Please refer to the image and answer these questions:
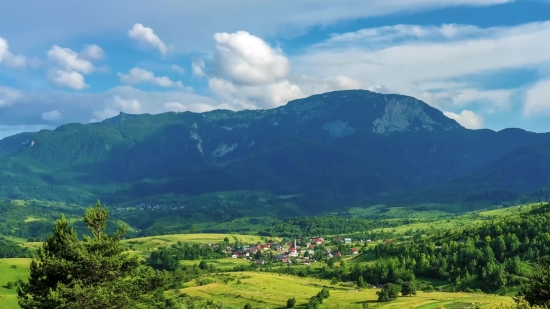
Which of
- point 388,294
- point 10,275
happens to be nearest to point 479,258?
point 388,294

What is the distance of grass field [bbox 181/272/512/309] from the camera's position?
9900 centimetres

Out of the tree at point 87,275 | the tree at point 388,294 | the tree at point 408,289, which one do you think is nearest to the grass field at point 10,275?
the tree at point 87,275

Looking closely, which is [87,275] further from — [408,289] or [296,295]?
[408,289]

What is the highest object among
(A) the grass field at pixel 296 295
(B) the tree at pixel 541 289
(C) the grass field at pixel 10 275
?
(B) the tree at pixel 541 289

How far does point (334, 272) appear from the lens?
160625 mm

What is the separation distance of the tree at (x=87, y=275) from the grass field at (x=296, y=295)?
6389 cm

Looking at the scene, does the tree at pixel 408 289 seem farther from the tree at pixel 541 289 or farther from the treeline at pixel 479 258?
the tree at pixel 541 289

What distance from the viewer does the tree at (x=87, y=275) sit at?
42.5 meters

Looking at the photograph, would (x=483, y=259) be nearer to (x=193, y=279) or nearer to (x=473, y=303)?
(x=473, y=303)

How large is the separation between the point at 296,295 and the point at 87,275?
278ft

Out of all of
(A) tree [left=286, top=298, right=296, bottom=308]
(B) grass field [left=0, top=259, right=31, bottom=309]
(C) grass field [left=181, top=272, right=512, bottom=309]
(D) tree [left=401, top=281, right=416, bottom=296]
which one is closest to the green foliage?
(D) tree [left=401, top=281, right=416, bottom=296]

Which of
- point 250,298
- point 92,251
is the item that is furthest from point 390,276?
point 92,251

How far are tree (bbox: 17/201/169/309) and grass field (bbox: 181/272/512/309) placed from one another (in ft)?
210

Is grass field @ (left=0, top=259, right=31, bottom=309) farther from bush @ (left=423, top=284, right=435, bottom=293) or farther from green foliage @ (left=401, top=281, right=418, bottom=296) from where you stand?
bush @ (left=423, top=284, right=435, bottom=293)
